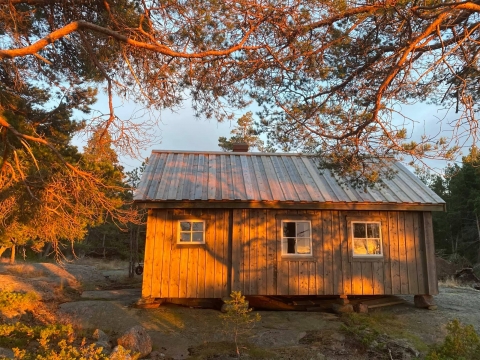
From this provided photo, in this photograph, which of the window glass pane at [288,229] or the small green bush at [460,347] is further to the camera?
the window glass pane at [288,229]

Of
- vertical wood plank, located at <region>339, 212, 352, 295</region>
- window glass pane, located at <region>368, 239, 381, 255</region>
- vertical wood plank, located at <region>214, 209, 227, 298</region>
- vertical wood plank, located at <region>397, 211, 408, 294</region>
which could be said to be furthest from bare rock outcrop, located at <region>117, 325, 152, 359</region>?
vertical wood plank, located at <region>397, 211, 408, 294</region>

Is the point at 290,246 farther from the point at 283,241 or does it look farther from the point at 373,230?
the point at 373,230

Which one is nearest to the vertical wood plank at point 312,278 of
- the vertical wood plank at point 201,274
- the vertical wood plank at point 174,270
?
the vertical wood plank at point 201,274

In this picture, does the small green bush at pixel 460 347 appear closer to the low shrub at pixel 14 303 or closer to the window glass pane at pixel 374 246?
the window glass pane at pixel 374 246

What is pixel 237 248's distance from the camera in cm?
982

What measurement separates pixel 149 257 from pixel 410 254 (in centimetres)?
692

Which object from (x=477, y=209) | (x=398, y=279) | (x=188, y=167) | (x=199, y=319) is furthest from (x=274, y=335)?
(x=477, y=209)

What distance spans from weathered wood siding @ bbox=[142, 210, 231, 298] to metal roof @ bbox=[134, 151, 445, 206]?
630mm

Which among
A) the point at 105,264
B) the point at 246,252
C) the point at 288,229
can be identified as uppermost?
the point at 288,229

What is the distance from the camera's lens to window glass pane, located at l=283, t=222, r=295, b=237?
1017cm

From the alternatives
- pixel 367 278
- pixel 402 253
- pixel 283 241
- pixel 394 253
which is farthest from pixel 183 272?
pixel 402 253

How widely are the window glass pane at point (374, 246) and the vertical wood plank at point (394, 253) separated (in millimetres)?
332

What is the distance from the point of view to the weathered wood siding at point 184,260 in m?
9.56

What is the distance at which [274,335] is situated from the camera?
7734mm
